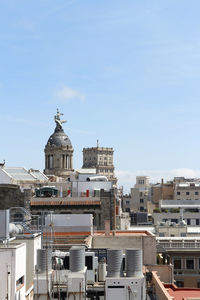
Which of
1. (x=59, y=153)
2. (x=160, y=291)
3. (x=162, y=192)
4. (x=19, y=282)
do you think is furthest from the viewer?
(x=162, y=192)

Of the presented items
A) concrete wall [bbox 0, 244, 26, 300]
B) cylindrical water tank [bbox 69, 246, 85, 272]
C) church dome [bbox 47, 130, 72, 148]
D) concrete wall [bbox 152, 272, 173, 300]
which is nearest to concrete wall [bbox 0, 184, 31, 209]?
concrete wall [bbox 152, 272, 173, 300]

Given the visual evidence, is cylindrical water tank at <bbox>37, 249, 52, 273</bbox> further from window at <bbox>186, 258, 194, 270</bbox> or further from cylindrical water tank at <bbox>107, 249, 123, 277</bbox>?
window at <bbox>186, 258, 194, 270</bbox>

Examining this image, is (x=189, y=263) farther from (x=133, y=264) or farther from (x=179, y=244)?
(x=133, y=264)

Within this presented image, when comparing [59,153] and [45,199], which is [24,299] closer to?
[45,199]

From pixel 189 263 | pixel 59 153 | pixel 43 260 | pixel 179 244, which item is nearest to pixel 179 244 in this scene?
pixel 179 244

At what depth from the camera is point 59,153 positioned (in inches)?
6033

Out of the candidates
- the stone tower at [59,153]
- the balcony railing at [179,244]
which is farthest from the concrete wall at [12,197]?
the stone tower at [59,153]

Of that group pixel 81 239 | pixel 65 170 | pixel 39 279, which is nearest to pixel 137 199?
pixel 65 170

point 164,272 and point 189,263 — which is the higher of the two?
point 164,272

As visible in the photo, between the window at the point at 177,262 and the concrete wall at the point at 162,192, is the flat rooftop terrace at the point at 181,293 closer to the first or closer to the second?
the window at the point at 177,262

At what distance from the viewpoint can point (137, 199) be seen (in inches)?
6014

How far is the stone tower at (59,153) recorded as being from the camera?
153375 millimetres

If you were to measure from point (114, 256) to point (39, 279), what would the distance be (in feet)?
13.2

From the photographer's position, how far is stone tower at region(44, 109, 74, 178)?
153375 mm
